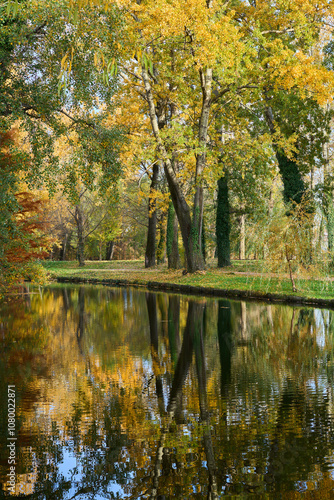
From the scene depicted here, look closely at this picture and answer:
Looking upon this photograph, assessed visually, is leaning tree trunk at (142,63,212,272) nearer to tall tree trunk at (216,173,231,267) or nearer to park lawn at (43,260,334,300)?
park lawn at (43,260,334,300)

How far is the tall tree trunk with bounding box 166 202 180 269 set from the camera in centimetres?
2836

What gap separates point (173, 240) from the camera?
3016 cm

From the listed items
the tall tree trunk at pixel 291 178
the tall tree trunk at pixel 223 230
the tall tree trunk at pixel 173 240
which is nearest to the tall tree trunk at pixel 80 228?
the tall tree trunk at pixel 173 240

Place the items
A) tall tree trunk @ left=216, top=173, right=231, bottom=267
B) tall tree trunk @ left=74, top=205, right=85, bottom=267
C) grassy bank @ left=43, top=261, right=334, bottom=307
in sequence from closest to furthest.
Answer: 1. grassy bank @ left=43, top=261, right=334, bottom=307
2. tall tree trunk @ left=216, top=173, right=231, bottom=267
3. tall tree trunk @ left=74, top=205, right=85, bottom=267

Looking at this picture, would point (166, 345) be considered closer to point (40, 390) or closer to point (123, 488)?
point (40, 390)

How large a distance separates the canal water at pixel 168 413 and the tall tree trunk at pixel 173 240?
18.1 meters

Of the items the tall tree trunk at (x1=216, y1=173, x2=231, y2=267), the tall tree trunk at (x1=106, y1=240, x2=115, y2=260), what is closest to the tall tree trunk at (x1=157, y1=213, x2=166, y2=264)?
the tall tree trunk at (x1=216, y1=173, x2=231, y2=267)

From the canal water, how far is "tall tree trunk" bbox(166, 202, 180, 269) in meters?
18.1

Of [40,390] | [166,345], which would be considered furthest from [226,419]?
[166,345]

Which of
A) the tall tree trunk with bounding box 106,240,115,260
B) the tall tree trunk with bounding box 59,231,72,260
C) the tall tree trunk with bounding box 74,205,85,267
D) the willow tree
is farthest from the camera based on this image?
the tall tree trunk with bounding box 106,240,115,260

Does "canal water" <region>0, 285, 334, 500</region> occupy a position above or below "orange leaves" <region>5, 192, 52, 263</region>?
below

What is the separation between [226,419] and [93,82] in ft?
36.9

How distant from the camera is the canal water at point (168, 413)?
3.31 m

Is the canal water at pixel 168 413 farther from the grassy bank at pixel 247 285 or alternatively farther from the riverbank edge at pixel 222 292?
the grassy bank at pixel 247 285
